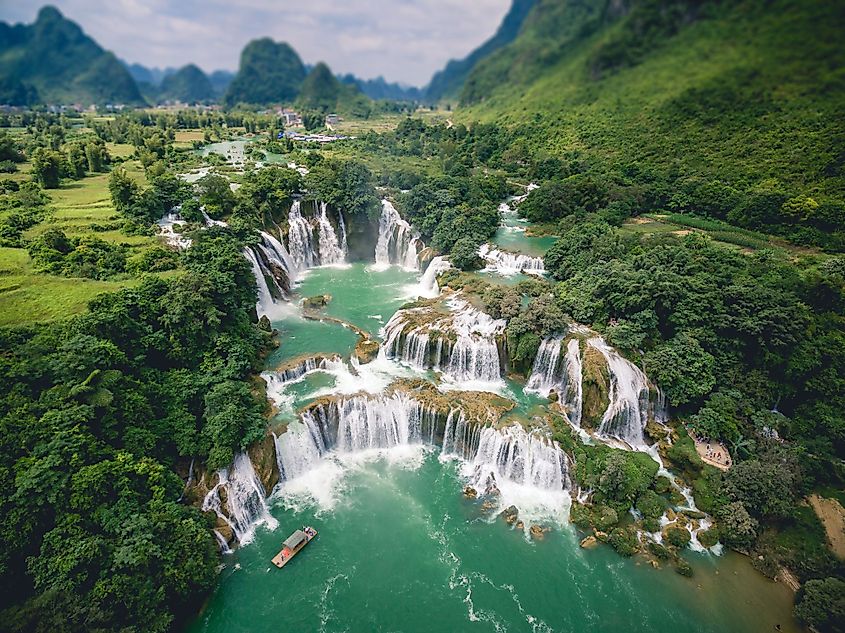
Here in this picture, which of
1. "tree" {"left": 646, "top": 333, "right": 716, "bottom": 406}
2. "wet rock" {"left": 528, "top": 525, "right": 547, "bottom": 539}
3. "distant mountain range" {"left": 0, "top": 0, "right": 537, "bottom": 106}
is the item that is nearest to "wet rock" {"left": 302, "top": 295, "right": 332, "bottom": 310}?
"wet rock" {"left": 528, "top": 525, "right": 547, "bottom": 539}

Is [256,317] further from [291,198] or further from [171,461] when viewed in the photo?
[291,198]

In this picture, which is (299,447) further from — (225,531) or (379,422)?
(225,531)

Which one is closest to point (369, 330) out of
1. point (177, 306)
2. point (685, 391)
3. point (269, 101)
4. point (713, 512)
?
point (177, 306)

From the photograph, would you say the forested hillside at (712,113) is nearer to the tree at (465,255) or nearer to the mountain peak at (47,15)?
the tree at (465,255)

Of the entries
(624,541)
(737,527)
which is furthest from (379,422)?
(737,527)

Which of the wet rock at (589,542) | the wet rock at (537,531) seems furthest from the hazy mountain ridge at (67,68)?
the wet rock at (589,542)

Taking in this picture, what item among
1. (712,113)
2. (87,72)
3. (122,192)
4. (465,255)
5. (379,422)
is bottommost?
(379,422)
